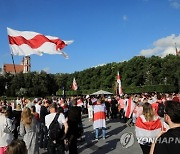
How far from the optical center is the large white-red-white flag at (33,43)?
13.4 meters

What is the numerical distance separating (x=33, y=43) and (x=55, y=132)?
691 centimetres

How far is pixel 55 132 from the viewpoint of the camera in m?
7.57

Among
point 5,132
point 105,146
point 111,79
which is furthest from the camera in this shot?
point 111,79

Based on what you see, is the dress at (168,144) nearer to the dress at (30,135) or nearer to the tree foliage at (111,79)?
the dress at (30,135)

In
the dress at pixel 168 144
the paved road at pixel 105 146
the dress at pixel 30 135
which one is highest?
the dress at pixel 168 144

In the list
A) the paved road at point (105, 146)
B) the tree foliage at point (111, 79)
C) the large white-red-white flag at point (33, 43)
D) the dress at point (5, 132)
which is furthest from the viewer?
the tree foliage at point (111, 79)

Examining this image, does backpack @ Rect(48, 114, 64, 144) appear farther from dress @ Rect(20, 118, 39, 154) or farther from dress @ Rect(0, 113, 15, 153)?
dress @ Rect(0, 113, 15, 153)

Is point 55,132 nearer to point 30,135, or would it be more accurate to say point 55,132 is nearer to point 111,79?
point 30,135

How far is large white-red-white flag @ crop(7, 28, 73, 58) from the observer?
44.0 feet

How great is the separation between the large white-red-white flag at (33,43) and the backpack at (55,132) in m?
6.12

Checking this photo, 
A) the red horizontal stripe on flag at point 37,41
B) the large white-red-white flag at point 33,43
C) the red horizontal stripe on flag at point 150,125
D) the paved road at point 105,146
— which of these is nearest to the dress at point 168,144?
the red horizontal stripe on flag at point 150,125

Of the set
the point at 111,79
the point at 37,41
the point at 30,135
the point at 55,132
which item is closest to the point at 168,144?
the point at 55,132

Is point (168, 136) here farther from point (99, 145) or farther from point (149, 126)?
point (99, 145)

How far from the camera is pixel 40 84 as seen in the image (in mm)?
92312
